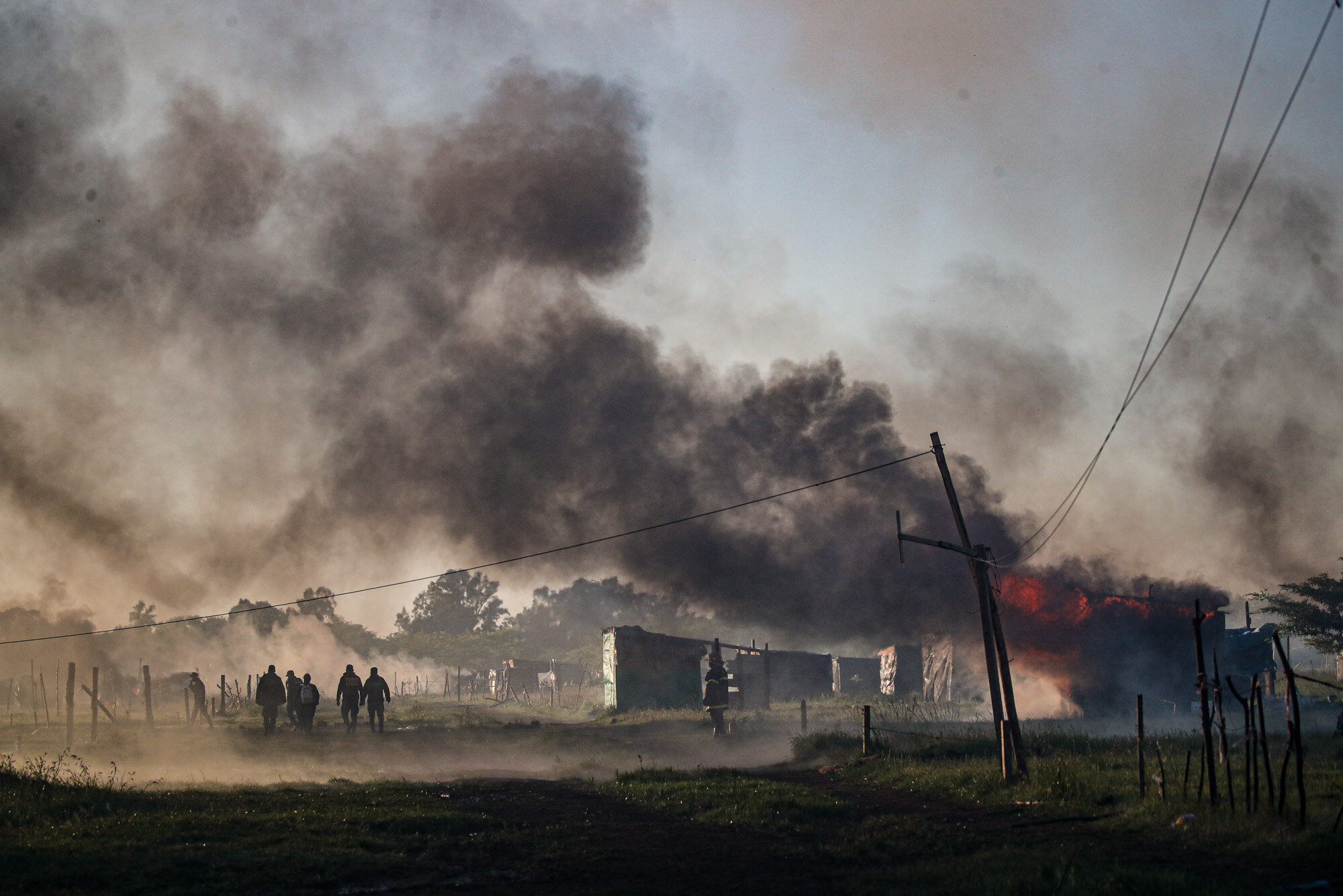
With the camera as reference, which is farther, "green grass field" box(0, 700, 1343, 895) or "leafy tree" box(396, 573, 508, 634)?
"leafy tree" box(396, 573, 508, 634)

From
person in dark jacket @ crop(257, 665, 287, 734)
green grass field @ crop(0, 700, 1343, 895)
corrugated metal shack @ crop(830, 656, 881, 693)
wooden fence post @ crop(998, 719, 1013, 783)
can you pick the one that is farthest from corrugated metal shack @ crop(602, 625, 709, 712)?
wooden fence post @ crop(998, 719, 1013, 783)

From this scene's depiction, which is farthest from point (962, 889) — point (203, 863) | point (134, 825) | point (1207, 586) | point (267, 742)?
point (1207, 586)

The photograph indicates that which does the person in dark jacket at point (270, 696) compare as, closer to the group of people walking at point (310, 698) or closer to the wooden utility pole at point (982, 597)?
the group of people walking at point (310, 698)

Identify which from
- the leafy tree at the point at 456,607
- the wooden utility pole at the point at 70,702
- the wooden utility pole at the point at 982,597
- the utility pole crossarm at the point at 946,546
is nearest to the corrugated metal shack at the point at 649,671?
the wooden utility pole at the point at 70,702

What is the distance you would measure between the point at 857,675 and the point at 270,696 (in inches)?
1488

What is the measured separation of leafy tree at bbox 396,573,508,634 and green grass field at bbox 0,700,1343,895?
97549mm

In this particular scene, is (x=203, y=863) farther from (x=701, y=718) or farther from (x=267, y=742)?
(x=701, y=718)

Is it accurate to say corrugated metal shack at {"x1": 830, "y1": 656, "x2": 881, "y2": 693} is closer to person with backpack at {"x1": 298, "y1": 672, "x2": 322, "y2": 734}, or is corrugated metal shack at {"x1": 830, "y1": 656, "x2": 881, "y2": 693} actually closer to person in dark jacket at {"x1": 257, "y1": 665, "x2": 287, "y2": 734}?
person with backpack at {"x1": 298, "y1": 672, "x2": 322, "y2": 734}

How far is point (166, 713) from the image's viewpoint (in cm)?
4388

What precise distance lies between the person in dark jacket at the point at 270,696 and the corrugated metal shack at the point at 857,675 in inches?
1422

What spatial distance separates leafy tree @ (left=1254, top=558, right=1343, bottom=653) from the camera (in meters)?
47.8

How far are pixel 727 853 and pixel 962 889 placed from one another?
3.26 metres

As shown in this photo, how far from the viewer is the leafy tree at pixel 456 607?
117750 millimetres

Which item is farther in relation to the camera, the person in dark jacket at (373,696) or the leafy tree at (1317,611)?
the leafy tree at (1317,611)
